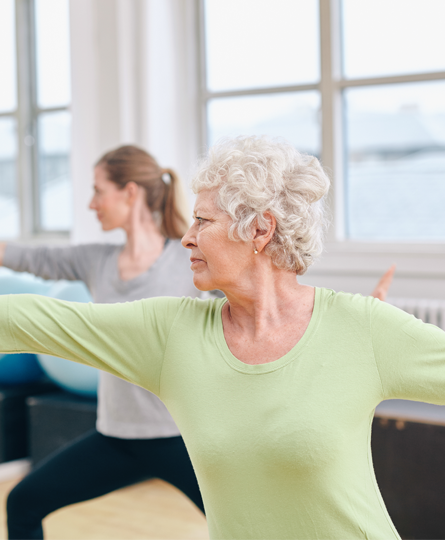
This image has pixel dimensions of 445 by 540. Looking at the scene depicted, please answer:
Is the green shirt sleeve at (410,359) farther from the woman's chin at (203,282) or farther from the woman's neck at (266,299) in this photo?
the woman's chin at (203,282)

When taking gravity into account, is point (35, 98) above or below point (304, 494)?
above

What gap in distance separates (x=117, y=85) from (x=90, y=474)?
8.10 feet

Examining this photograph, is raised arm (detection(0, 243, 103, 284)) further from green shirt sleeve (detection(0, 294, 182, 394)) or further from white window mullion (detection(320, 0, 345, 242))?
white window mullion (detection(320, 0, 345, 242))

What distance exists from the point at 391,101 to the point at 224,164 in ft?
8.31

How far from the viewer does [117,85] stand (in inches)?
144

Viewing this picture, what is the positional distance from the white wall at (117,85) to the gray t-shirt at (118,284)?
144cm

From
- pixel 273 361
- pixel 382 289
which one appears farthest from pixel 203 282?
pixel 382 289

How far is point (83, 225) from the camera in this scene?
12.3 feet

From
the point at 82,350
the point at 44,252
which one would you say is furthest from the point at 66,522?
the point at 82,350

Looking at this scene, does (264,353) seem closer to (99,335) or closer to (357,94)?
(99,335)

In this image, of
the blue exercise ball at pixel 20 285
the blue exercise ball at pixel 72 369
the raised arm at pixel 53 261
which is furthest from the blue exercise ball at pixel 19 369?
the raised arm at pixel 53 261

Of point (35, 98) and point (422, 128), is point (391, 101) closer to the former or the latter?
point (422, 128)

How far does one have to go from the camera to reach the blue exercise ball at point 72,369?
123 inches

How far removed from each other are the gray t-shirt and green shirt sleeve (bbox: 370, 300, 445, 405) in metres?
0.94
